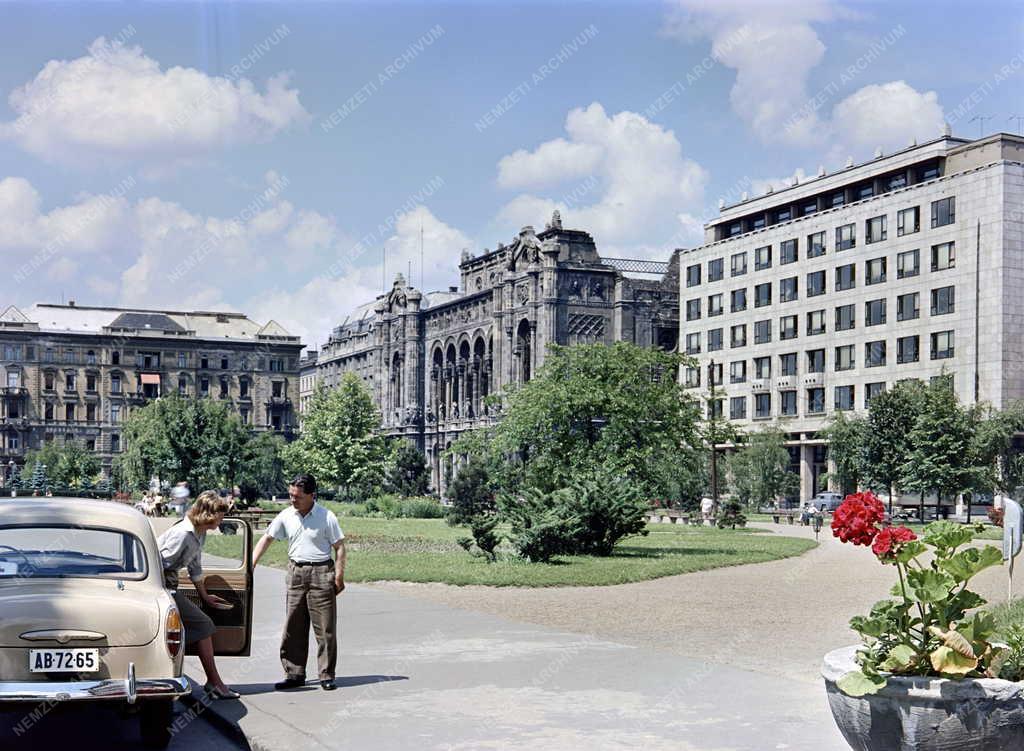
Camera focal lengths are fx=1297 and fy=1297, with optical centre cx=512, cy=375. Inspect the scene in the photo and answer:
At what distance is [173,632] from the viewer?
9.12 m

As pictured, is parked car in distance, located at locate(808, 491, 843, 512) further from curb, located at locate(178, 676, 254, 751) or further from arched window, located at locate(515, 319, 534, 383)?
curb, located at locate(178, 676, 254, 751)

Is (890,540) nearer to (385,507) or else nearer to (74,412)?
(385,507)

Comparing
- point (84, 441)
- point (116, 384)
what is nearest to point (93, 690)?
point (84, 441)

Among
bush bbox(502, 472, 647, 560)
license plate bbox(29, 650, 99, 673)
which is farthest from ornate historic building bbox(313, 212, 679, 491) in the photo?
license plate bbox(29, 650, 99, 673)

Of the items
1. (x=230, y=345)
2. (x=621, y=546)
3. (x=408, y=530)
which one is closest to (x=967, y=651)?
(x=621, y=546)

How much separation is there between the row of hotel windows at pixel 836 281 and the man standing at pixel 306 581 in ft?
213

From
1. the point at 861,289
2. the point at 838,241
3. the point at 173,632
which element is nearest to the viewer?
the point at 173,632

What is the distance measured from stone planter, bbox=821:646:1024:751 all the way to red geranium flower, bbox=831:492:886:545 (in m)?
1.00

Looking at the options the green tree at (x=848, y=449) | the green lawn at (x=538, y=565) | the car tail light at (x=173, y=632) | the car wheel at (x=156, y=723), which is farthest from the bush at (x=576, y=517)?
the green tree at (x=848, y=449)

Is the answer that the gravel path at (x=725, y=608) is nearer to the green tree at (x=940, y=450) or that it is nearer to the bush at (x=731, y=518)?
the bush at (x=731, y=518)

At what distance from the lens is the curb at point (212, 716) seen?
9609 mm

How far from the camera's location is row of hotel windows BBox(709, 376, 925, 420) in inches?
3054

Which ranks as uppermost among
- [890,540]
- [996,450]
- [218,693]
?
[890,540]

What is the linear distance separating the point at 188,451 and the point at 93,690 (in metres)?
66.4
